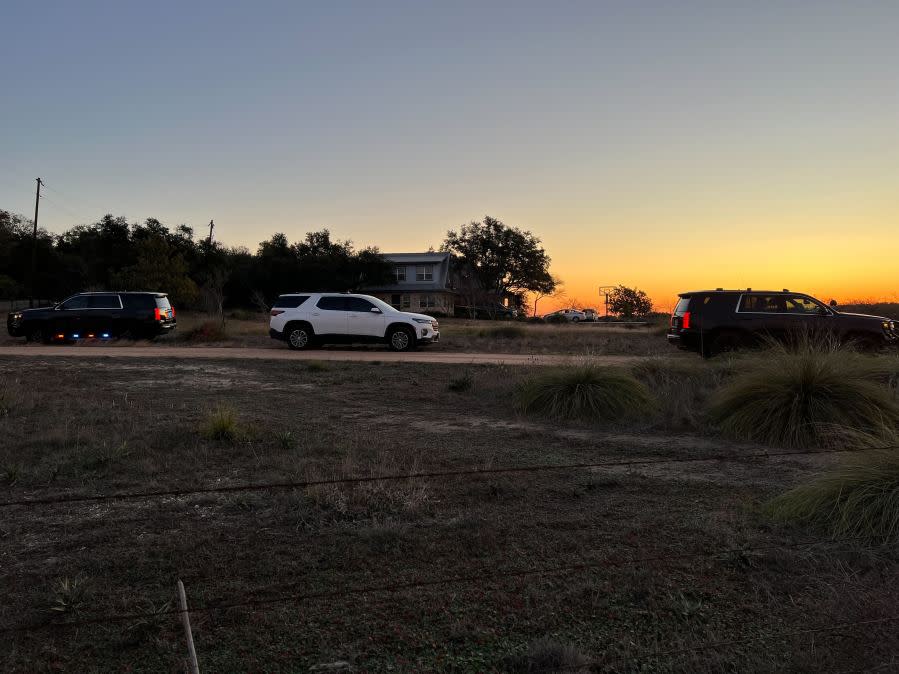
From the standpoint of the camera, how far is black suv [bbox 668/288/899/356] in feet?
52.2

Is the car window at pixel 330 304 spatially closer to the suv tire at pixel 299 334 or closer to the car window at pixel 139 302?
the suv tire at pixel 299 334

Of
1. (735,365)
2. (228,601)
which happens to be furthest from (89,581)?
(735,365)

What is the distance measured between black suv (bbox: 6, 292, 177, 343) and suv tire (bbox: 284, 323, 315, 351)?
5.91 m

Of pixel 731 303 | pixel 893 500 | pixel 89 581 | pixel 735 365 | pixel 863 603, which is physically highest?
pixel 731 303

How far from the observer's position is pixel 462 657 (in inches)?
119

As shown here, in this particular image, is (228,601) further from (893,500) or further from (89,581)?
(893,500)

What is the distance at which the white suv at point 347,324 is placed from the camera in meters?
19.9

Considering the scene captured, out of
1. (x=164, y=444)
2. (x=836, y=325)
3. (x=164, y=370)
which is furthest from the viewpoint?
(x=836, y=325)

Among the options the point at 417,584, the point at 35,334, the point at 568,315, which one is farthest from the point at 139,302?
the point at 568,315

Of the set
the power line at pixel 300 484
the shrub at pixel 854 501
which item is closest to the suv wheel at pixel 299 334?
the power line at pixel 300 484

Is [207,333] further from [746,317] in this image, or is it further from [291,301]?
[746,317]

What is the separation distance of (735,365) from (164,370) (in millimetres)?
11118

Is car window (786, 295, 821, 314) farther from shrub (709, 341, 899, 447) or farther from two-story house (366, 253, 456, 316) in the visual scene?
two-story house (366, 253, 456, 316)

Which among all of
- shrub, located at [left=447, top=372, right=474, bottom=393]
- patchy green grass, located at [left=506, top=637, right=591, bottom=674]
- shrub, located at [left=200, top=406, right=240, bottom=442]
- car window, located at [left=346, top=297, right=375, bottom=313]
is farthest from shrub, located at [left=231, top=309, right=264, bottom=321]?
patchy green grass, located at [left=506, top=637, right=591, bottom=674]
